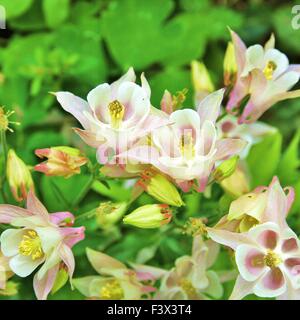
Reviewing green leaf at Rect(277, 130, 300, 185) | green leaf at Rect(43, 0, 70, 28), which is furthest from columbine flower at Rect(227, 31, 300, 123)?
green leaf at Rect(43, 0, 70, 28)

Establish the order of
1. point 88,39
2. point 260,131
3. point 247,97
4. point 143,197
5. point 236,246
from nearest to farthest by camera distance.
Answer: point 236,246, point 247,97, point 143,197, point 260,131, point 88,39

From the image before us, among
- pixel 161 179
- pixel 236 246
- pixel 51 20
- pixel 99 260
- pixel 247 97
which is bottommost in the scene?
pixel 99 260

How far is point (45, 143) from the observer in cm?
179

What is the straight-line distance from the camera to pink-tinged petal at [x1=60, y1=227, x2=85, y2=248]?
118 cm

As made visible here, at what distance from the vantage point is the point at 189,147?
3.88 ft

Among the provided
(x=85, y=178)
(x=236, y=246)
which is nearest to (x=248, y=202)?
(x=236, y=246)

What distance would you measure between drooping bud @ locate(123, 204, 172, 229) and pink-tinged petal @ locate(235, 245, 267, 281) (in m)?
0.15

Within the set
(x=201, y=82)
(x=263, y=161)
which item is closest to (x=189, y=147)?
(x=201, y=82)

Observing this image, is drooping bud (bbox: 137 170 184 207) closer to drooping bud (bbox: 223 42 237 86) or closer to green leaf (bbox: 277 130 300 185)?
drooping bud (bbox: 223 42 237 86)

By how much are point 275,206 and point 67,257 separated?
37cm

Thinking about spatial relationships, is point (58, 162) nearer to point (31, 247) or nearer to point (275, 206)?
point (31, 247)

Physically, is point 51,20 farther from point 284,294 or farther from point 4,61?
point 284,294

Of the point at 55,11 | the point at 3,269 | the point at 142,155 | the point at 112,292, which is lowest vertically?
the point at 112,292

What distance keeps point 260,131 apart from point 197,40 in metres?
0.42
